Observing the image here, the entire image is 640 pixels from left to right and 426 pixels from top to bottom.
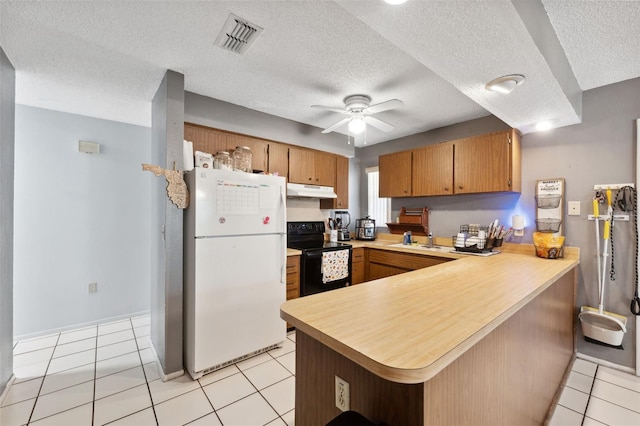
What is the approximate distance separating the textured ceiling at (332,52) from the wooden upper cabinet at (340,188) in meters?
1.29

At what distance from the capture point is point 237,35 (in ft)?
5.75

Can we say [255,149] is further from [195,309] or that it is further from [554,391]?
[554,391]

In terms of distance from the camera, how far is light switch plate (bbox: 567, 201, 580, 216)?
8.19ft

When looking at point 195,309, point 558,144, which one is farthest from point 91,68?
point 558,144

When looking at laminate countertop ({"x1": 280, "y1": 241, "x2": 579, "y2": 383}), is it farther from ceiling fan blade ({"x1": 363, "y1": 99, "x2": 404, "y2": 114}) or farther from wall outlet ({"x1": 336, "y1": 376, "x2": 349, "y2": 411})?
ceiling fan blade ({"x1": 363, "y1": 99, "x2": 404, "y2": 114})

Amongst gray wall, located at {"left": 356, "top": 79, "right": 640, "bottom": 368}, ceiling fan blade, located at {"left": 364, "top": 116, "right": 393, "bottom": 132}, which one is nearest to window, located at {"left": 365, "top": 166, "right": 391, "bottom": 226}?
ceiling fan blade, located at {"left": 364, "top": 116, "right": 393, "bottom": 132}

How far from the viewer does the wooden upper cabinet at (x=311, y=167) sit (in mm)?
3453

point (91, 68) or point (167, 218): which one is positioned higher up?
point (91, 68)

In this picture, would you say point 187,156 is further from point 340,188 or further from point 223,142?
point 340,188

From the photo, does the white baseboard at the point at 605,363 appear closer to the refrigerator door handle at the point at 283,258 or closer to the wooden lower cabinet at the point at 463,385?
the wooden lower cabinet at the point at 463,385

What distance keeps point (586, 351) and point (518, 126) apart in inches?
84.6

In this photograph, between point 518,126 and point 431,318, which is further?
point 518,126

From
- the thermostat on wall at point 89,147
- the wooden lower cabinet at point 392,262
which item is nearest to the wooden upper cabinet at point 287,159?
the wooden lower cabinet at point 392,262

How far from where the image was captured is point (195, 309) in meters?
2.12
